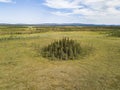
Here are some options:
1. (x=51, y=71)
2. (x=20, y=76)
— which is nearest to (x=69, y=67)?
(x=51, y=71)

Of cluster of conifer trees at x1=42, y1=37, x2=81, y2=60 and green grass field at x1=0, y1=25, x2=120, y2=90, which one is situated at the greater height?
cluster of conifer trees at x1=42, y1=37, x2=81, y2=60

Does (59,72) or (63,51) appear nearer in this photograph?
(59,72)

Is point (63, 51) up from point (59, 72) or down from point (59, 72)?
up

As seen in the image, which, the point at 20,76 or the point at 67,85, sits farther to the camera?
the point at 20,76

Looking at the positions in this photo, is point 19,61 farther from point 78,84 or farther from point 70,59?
point 78,84

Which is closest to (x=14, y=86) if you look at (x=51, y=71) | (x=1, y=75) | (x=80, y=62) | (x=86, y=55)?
(x=1, y=75)

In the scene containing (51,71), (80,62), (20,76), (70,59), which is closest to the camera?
(20,76)

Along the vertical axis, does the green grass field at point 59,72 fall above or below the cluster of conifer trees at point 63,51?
below

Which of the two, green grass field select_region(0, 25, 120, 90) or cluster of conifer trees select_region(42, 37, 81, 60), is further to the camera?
cluster of conifer trees select_region(42, 37, 81, 60)

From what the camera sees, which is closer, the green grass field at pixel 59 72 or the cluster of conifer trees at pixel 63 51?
the green grass field at pixel 59 72

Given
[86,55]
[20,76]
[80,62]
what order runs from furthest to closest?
[86,55], [80,62], [20,76]
